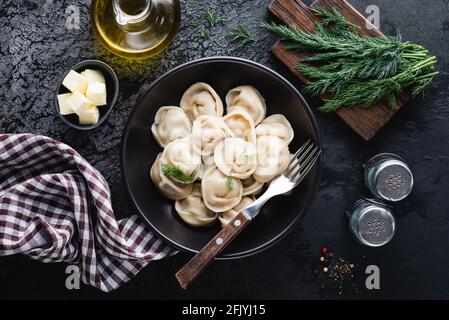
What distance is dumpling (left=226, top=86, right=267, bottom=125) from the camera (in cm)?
225

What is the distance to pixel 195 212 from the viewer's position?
2.23 metres

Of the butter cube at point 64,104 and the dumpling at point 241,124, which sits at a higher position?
the butter cube at point 64,104

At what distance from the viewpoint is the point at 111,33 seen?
7.36ft

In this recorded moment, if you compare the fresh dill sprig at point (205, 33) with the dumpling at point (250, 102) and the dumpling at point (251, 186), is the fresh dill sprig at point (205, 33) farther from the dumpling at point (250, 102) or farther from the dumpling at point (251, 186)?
the dumpling at point (251, 186)

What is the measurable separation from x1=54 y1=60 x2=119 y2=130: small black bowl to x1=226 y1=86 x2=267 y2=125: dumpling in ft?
1.63

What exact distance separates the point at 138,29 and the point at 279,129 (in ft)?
2.35

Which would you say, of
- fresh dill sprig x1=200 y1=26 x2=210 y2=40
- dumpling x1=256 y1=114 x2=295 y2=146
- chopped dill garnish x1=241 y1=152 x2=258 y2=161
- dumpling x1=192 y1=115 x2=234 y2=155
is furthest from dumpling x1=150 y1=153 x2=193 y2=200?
fresh dill sprig x1=200 y1=26 x2=210 y2=40

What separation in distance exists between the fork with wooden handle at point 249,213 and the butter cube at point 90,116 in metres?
0.72

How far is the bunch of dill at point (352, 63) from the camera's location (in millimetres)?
2275

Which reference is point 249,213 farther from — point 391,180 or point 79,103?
point 79,103

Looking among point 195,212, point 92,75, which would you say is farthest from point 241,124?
point 92,75

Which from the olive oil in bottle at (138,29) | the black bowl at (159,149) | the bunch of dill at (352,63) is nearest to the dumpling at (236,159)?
the black bowl at (159,149)
